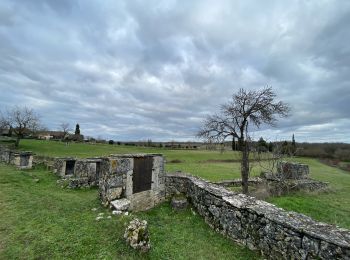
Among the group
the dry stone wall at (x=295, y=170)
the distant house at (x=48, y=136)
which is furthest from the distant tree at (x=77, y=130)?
A: the dry stone wall at (x=295, y=170)

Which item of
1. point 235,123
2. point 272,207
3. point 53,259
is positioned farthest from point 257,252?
point 235,123

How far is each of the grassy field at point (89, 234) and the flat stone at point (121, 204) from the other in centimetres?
40

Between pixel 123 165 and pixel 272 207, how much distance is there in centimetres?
562

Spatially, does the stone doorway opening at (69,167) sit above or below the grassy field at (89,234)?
above

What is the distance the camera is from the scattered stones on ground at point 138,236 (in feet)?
18.5

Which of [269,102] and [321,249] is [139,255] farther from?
[269,102]

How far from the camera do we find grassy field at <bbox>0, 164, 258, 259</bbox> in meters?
5.50

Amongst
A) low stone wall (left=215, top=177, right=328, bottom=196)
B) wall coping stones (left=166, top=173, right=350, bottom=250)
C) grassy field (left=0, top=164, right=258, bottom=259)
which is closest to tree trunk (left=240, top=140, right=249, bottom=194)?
low stone wall (left=215, top=177, right=328, bottom=196)

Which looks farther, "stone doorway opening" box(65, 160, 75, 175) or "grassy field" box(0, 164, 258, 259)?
"stone doorway opening" box(65, 160, 75, 175)

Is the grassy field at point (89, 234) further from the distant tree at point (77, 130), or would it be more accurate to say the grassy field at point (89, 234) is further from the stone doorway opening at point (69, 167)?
the distant tree at point (77, 130)

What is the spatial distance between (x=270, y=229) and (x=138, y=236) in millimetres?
3336

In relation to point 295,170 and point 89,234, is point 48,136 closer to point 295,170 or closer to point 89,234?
point 295,170

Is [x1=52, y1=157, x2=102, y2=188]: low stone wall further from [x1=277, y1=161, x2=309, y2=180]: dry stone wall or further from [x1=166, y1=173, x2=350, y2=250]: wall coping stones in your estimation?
[x1=277, y1=161, x2=309, y2=180]: dry stone wall

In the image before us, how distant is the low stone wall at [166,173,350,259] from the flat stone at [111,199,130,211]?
2.90 meters
